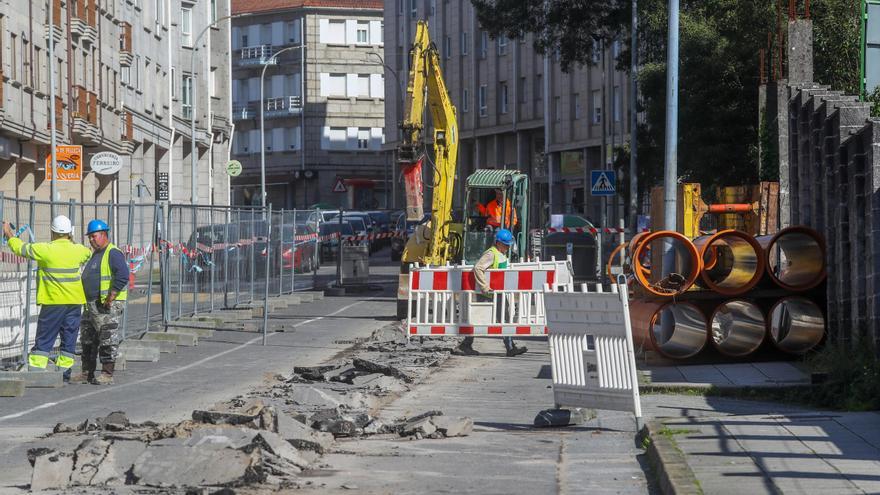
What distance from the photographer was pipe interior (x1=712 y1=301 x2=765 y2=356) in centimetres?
1833

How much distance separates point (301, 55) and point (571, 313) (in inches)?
3633

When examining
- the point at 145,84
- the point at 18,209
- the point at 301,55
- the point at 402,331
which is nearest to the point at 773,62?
the point at 402,331

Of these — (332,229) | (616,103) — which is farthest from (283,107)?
(332,229)

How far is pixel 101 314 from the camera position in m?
17.1

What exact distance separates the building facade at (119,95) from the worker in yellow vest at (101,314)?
21.2m

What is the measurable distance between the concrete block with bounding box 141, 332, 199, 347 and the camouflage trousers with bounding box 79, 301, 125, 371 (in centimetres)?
473

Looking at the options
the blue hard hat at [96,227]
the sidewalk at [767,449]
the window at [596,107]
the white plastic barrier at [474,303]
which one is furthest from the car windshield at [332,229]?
the sidewalk at [767,449]

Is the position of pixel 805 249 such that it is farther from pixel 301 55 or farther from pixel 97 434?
pixel 301 55

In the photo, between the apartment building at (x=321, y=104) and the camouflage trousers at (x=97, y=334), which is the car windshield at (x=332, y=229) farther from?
the apartment building at (x=321, y=104)

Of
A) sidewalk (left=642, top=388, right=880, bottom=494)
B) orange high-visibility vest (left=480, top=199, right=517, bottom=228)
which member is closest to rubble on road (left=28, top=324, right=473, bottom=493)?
sidewalk (left=642, top=388, right=880, bottom=494)

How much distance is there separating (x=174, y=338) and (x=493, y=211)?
39.8 ft

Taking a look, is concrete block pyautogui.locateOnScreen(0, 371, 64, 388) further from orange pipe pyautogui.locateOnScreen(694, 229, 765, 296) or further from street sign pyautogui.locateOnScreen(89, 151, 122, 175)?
street sign pyautogui.locateOnScreen(89, 151, 122, 175)

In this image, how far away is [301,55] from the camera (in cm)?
10356

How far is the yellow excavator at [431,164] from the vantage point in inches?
1118
